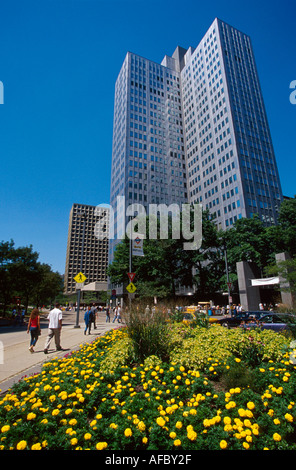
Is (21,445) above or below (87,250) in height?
below

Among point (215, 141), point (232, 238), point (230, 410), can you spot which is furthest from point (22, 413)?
point (215, 141)

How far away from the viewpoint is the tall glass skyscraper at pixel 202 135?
204 feet

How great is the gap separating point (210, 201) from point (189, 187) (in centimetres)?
1240

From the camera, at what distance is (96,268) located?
168875 millimetres

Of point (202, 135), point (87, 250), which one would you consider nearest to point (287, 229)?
point (202, 135)

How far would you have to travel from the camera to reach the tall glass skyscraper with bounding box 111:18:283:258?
62156 millimetres

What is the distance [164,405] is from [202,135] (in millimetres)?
82634

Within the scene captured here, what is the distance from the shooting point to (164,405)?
335 centimetres

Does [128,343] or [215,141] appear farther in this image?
[215,141]

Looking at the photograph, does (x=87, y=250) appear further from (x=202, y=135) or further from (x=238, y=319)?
(x=238, y=319)

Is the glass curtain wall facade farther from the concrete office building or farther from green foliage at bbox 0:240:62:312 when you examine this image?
the concrete office building

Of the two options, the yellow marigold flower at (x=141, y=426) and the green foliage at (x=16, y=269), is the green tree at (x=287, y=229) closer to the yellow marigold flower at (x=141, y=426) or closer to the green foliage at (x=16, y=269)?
the yellow marigold flower at (x=141, y=426)

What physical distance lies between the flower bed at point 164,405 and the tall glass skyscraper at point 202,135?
56.3 meters

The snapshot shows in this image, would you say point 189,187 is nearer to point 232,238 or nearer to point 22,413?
point 232,238
